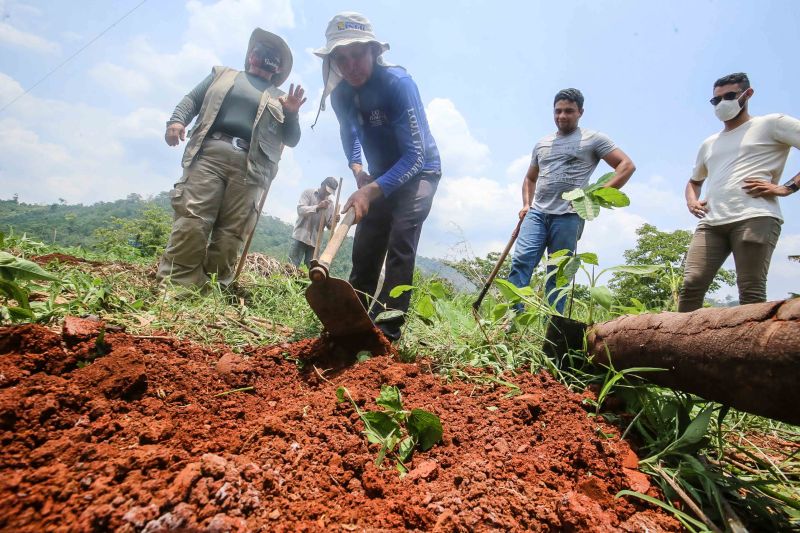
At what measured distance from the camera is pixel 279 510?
726 mm

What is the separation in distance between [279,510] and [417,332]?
142cm

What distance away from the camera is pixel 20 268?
1.32 meters

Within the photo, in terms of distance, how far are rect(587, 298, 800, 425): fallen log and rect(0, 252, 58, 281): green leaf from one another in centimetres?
197

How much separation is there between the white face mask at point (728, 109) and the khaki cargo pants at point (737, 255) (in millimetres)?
819

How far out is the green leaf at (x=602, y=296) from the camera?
4.29ft

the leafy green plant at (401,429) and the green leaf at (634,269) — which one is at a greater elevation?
the green leaf at (634,269)

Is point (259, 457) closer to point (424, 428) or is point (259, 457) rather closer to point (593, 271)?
point (424, 428)

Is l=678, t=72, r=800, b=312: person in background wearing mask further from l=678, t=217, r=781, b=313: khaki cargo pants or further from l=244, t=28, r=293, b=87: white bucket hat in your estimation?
l=244, t=28, r=293, b=87: white bucket hat

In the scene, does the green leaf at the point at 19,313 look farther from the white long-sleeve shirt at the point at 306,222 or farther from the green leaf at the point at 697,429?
the white long-sleeve shirt at the point at 306,222

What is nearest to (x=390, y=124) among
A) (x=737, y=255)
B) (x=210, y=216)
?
(x=210, y=216)

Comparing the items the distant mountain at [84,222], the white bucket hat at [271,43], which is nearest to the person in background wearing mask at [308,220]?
the white bucket hat at [271,43]

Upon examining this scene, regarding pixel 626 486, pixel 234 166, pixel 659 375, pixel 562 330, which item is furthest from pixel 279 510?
pixel 234 166

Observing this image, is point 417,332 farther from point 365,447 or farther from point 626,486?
point 626,486

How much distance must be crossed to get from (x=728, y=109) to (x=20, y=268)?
13.2 ft
